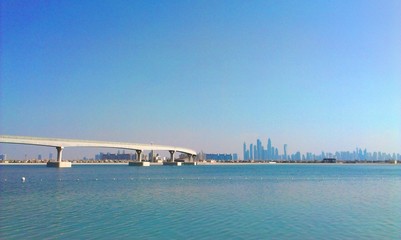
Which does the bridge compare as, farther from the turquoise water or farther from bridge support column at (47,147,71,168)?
the turquoise water

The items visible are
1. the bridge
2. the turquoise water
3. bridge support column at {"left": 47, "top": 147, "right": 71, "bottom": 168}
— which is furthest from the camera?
bridge support column at {"left": 47, "top": 147, "right": 71, "bottom": 168}

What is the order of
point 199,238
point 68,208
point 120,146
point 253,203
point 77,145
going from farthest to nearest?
point 120,146, point 77,145, point 253,203, point 68,208, point 199,238

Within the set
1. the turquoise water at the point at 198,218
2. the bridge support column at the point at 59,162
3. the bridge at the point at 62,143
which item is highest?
the bridge at the point at 62,143

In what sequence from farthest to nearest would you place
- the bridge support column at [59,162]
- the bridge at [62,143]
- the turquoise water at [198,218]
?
the bridge support column at [59,162] < the bridge at [62,143] < the turquoise water at [198,218]

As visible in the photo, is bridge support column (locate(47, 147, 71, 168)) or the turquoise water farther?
bridge support column (locate(47, 147, 71, 168))

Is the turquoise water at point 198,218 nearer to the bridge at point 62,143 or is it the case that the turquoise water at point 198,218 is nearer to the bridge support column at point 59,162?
the bridge at point 62,143

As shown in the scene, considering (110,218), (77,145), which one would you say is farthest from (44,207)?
(77,145)

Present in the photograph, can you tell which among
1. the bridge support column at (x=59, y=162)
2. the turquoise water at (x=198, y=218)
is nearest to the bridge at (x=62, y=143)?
the bridge support column at (x=59, y=162)

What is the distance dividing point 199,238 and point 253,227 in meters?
4.28

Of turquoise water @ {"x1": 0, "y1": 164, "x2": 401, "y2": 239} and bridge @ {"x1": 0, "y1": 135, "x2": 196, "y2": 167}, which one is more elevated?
bridge @ {"x1": 0, "y1": 135, "x2": 196, "y2": 167}

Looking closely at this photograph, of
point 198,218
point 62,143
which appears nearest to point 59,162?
point 62,143

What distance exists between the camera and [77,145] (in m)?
120


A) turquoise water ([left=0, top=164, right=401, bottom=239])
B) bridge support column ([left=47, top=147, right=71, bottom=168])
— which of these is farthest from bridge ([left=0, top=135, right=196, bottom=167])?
turquoise water ([left=0, top=164, right=401, bottom=239])

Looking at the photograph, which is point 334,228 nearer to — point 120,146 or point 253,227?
point 253,227
